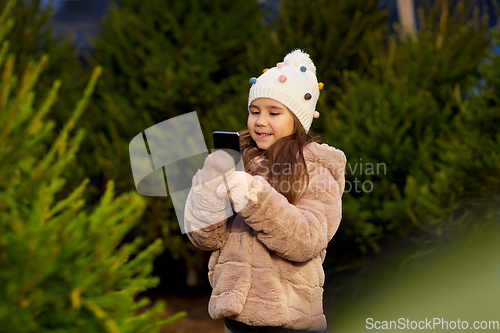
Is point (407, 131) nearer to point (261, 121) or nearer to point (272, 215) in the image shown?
point (261, 121)

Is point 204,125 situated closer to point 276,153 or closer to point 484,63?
point 484,63

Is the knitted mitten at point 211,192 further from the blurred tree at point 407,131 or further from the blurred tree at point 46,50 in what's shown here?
the blurred tree at point 46,50

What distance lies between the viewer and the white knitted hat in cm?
228

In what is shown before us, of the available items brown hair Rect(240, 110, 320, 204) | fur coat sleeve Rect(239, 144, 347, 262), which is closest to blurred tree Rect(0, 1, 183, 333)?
fur coat sleeve Rect(239, 144, 347, 262)

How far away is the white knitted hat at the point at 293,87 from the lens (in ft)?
7.48

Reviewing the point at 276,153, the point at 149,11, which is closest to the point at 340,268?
the point at 276,153

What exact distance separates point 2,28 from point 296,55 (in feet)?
4.90

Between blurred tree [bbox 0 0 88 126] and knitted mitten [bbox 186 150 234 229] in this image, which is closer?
knitted mitten [bbox 186 150 234 229]

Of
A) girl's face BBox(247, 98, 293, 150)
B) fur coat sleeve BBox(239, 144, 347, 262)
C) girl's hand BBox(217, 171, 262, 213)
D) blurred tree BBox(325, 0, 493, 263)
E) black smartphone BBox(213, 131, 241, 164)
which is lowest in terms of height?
blurred tree BBox(325, 0, 493, 263)

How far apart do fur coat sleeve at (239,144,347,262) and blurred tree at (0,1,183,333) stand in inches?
27.1

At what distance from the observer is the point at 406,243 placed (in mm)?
3908

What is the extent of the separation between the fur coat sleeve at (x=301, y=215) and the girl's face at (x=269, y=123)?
170 mm

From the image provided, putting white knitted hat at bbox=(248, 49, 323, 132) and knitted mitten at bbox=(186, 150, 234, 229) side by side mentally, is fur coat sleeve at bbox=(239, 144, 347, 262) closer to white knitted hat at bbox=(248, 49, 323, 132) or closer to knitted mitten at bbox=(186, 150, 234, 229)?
knitted mitten at bbox=(186, 150, 234, 229)

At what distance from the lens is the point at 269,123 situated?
2.27 meters
